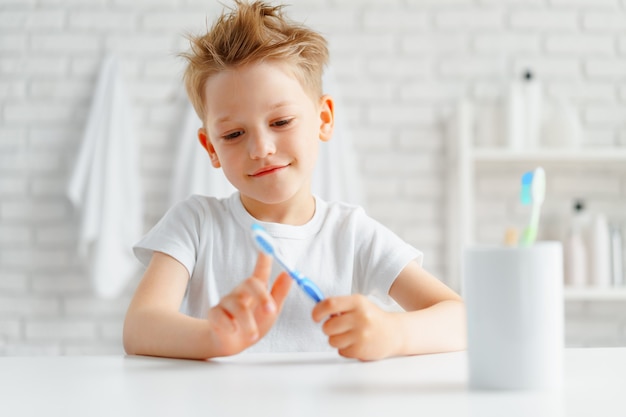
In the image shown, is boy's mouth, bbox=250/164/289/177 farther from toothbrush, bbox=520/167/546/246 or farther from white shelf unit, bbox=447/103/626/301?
white shelf unit, bbox=447/103/626/301

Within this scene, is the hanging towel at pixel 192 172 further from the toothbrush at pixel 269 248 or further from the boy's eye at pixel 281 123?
the toothbrush at pixel 269 248

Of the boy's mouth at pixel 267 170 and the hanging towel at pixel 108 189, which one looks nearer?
the boy's mouth at pixel 267 170

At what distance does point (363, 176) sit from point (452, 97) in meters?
0.45

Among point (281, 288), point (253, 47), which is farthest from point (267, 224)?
point (281, 288)

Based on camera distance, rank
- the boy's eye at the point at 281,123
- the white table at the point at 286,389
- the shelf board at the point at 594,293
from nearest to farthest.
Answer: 1. the white table at the point at 286,389
2. the boy's eye at the point at 281,123
3. the shelf board at the point at 594,293

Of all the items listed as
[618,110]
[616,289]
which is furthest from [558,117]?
[616,289]

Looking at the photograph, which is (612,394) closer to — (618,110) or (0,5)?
(618,110)

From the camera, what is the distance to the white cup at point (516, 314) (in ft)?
1.92

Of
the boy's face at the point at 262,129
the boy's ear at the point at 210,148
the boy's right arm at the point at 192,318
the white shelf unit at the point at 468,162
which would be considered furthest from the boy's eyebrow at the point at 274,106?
the white shelf unit at the point at 468,162

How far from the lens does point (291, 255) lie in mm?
1231

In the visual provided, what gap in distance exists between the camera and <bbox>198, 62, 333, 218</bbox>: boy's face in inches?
43.5

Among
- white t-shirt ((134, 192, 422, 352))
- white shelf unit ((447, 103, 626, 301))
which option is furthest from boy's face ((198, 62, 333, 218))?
white shelf unit ((447, 103, 626, 301))

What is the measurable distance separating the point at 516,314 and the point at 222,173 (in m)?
2.08

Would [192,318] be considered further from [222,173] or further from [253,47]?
[222,173]
